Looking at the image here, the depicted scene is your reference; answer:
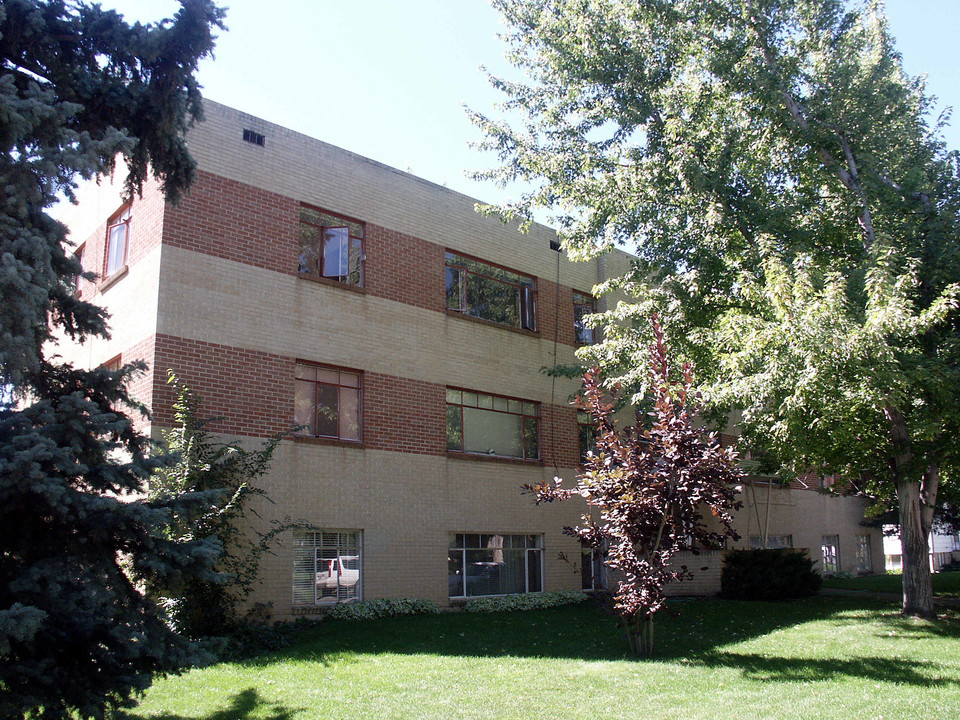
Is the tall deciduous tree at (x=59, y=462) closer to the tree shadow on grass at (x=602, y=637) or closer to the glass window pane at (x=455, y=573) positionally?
the tree shadow on grass at (x=602, y=637)

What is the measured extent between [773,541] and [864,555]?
7.45 metres

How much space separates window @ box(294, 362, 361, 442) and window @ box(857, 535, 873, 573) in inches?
888

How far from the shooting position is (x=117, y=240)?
1631 cm

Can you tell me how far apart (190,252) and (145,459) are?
25.1 ft

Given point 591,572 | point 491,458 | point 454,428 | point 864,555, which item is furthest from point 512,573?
point 864,555

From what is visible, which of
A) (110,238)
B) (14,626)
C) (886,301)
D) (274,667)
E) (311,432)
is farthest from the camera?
(110,238)

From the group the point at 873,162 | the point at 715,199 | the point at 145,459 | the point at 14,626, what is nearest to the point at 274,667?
the point at 145,459

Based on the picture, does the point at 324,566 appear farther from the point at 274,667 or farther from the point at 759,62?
the point at 759,62

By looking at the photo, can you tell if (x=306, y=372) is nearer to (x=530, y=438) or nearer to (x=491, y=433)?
(x=491, y=433)

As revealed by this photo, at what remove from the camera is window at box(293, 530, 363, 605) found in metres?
14.5

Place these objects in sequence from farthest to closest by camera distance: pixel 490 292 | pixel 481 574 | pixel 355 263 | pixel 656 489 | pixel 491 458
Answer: pixel 490 292 → pixel 491 458 → pixel 481 574 → pixel 355 263 → pixel 656 489

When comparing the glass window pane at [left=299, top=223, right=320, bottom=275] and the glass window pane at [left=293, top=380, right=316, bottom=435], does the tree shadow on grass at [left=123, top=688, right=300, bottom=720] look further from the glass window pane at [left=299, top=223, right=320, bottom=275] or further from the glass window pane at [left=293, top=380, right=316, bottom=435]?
the glass window pane at [left=299, top=223, right=320, bottom=275]

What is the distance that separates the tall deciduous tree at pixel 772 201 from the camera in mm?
12586

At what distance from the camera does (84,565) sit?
6.68 metres
